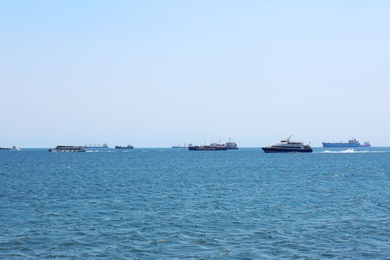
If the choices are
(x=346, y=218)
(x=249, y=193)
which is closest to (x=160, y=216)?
(x=346, y=218)

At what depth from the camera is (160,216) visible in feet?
147

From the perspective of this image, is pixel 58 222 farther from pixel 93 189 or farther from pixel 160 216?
pixel 93 189

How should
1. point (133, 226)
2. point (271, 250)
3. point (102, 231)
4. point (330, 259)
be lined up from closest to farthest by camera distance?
point (330, 259), point (271, 250), point (102, 231), point (133, 226)

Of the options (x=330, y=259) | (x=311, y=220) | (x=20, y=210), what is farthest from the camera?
(x=20, y=210)

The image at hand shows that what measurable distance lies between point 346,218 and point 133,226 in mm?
19601

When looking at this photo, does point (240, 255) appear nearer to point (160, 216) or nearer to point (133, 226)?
point (133, 226)

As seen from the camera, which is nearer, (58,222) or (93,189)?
(58,222)

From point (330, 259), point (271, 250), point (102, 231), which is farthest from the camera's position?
point (102, 231)

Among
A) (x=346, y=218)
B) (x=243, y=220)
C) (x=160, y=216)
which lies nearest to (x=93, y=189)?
(x=160, y=216)

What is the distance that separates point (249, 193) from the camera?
65.4 m

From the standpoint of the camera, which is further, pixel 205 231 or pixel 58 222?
pixel 58 222

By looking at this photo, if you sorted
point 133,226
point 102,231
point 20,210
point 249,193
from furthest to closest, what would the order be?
point 249,193, point 20,210, point 133,226, point 102,231

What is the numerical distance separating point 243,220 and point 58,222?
16346mm

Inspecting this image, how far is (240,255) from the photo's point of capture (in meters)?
30.2
